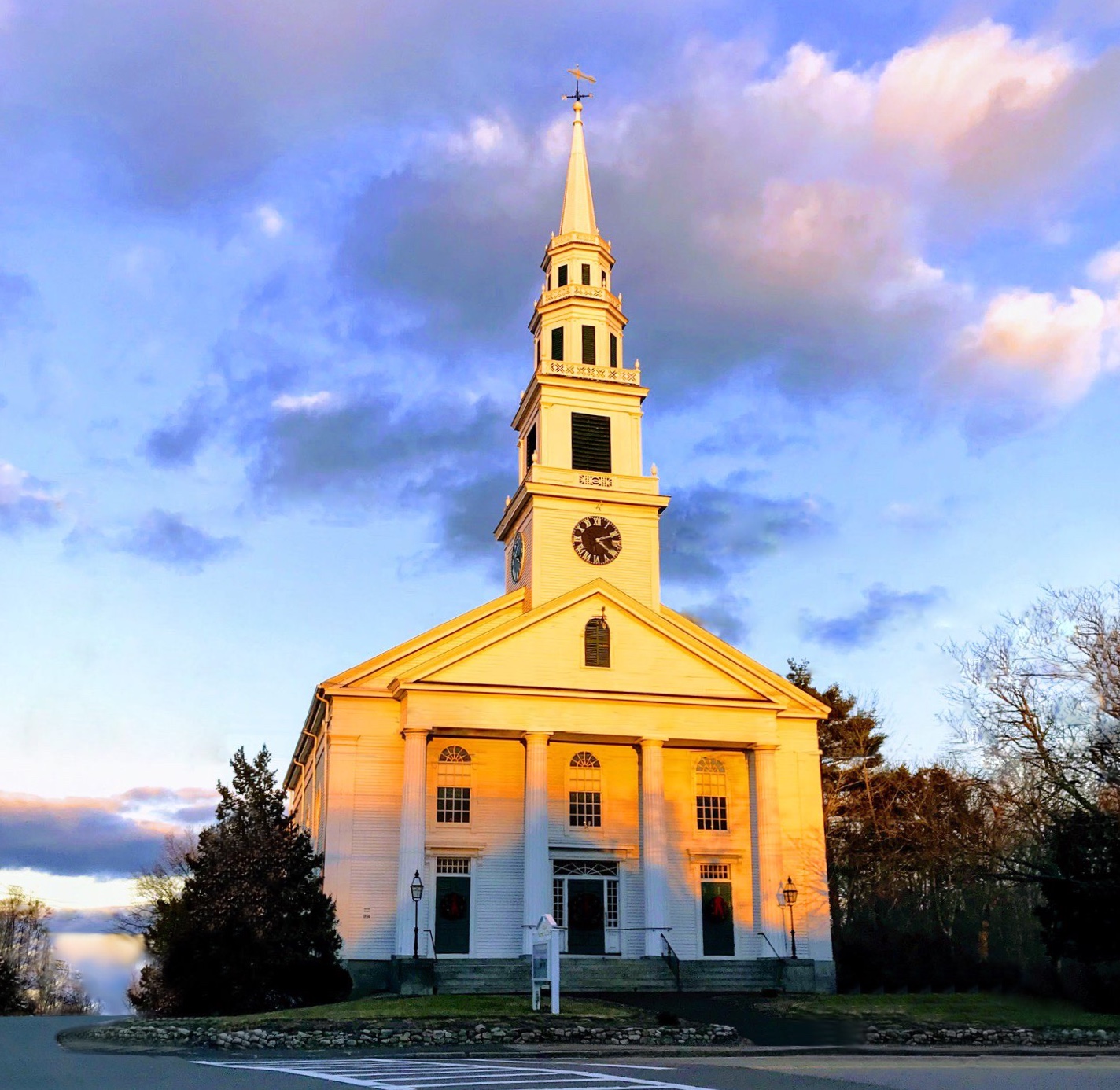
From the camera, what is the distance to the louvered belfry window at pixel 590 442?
46.8 meters

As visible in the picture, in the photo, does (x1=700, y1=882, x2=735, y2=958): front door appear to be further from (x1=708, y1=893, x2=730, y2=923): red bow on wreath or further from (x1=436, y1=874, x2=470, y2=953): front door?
(x1=436, y1=874, x2=470, y2=953): front door

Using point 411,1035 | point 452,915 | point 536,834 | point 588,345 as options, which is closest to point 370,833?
point 452,915

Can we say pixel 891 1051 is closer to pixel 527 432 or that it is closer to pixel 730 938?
pixel 730 938

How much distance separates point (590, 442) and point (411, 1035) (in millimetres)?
28790

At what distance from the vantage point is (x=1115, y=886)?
29.6 m

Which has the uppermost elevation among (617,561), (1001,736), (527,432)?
(527,432)

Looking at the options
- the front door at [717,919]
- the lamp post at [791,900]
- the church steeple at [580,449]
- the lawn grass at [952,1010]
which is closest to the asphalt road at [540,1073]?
the lawn grass at [952,1010]

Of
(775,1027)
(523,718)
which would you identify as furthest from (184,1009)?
(775,1027)

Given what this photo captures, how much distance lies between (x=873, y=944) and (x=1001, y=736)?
17.8 m

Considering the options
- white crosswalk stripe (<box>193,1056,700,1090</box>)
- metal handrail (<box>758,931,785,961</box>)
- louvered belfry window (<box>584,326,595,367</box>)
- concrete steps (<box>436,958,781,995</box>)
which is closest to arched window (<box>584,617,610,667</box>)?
concrete steps (<box>436,958,781,995</box>)

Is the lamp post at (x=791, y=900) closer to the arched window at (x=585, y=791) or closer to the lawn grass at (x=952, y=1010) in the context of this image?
the lawn grass at (x=952, y=1010)

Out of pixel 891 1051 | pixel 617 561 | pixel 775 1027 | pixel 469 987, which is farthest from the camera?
pixel 617 561

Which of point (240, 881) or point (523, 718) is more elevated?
point (523, 718)

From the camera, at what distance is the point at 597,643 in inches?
1642
